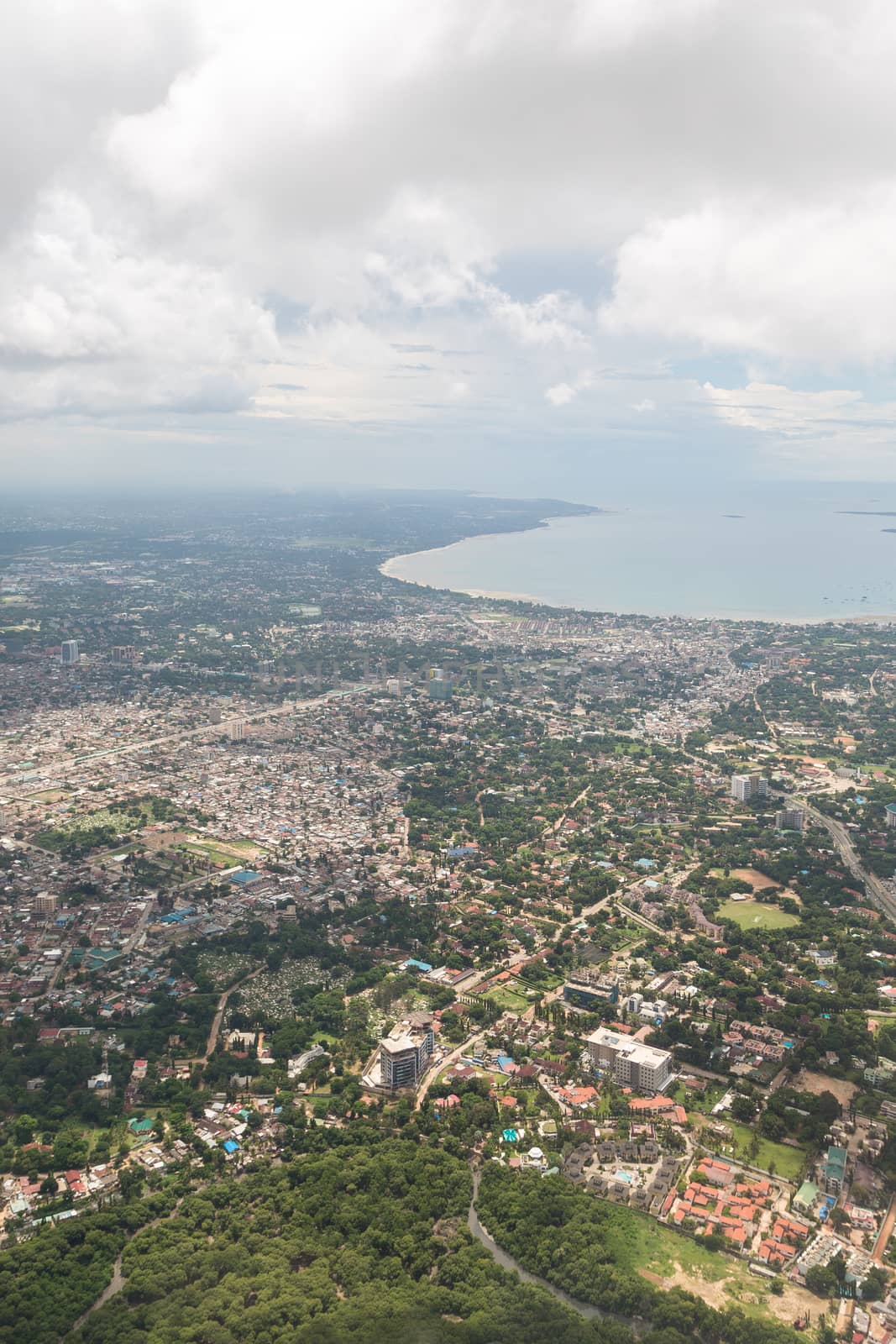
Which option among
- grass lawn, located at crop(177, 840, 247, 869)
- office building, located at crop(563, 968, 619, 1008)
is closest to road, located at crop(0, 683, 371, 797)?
grass lawn, located at crop(177, 840, 247, 869)

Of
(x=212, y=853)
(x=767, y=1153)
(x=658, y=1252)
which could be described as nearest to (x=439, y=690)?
(x=212, y=853)

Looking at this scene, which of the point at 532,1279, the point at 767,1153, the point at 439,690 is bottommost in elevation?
the point at 532,1279

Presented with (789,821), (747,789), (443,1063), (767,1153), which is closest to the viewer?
(767,1153)

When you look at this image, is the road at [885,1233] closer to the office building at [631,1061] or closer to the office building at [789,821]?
the office building at [631,1061]

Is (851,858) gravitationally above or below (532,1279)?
above

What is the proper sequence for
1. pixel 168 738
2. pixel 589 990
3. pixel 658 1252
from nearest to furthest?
pixel 658 1252 → pixel 589 990 → pixel 168 738

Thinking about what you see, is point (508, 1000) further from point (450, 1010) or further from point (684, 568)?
point (684, 568)
